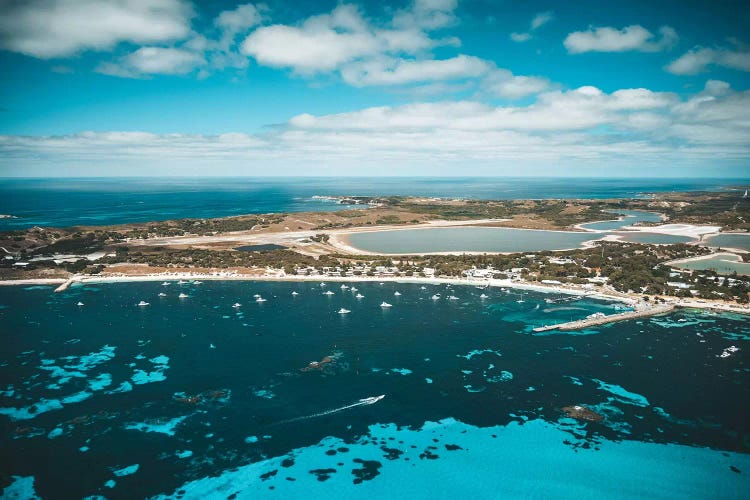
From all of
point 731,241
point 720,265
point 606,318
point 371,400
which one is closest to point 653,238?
point 731,241

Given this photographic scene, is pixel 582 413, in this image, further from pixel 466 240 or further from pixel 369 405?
pixel 466 240

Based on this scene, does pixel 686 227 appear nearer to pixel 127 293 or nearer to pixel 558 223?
pixel 558 223

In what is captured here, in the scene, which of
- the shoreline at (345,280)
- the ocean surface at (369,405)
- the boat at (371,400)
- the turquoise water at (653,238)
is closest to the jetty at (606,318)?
the ocean surface at (369,405)

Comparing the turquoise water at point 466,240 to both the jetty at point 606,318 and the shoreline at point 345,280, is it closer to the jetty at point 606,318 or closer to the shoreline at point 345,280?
the shoreline at point 345,280

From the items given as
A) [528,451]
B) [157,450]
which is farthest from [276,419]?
[528,451]

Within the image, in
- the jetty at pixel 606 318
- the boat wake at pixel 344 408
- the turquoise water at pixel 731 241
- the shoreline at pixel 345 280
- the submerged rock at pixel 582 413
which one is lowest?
the submerged rock at pixel 582 413

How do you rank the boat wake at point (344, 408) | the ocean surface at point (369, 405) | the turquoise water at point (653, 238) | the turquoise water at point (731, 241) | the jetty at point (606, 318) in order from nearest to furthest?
1. the ocean surface at point (369, 405)
2. the boat wake at point (344, 408)
3. the jetty at point (606, 318)
4. the turquoise water at point (731, 241)
5. the turquoise water at point (653, 238)

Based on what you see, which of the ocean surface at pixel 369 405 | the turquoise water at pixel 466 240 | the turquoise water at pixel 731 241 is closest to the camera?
the ocean surface at pixel 369 405
